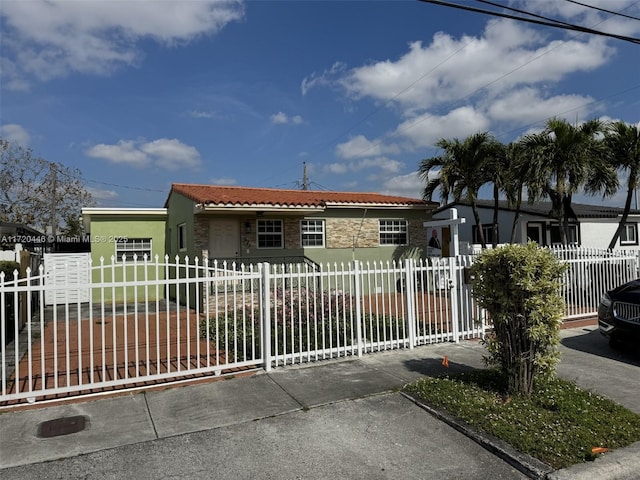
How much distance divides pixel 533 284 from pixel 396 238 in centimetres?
1304

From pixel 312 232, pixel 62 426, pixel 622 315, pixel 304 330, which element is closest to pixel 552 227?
pixel 312 232

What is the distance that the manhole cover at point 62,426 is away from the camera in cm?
435

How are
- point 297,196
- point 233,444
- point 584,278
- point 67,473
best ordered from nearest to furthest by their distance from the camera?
1. point 67,473
2. point 233,444
3. point 584,278
4. point 297,196

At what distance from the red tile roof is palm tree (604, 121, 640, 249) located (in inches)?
243

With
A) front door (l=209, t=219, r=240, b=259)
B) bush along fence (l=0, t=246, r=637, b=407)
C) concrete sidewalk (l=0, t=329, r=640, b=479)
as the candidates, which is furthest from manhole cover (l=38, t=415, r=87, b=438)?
front door (l=209, t=219, r=240, b=259)

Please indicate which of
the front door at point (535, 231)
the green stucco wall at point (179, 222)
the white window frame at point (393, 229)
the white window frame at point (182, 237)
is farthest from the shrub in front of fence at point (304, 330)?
the front door at point (535, 231)

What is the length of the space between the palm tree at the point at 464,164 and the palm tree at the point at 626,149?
335 cm

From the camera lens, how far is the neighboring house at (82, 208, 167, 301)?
53.9 ft

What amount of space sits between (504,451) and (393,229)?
14152 millimetres

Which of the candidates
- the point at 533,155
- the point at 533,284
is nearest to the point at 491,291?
the point at 533,284

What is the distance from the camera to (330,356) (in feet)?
22.9

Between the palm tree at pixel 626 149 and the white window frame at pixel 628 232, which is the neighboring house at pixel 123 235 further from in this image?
the white window frame at pixel 628 232

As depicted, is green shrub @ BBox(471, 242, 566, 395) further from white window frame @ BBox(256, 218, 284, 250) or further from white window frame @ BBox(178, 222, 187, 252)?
white window frame @ BBox(178, 222, 187, 252)

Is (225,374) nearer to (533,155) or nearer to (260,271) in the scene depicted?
(260,271)
